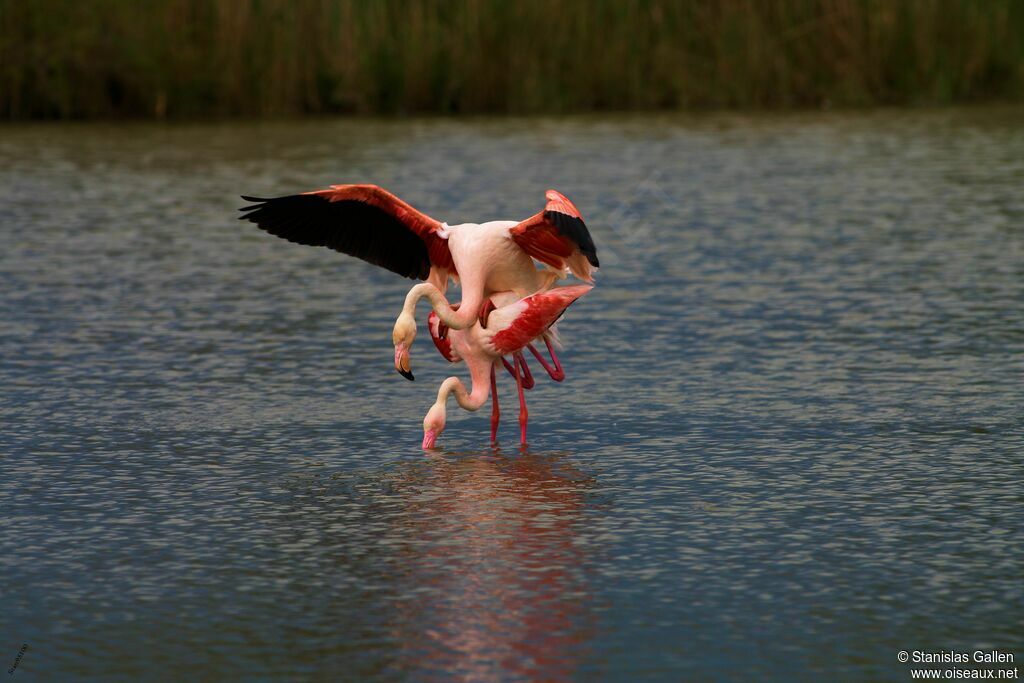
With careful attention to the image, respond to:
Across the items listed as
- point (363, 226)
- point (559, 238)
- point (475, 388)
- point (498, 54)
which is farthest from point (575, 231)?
point (498, 54)

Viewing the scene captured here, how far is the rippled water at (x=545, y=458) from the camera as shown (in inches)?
186

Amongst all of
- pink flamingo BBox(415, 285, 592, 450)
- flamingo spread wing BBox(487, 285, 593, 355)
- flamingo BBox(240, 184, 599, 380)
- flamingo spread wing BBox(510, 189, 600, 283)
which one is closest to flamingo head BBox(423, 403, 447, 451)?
pink flamingo BBox(415, 285, 592, 450)

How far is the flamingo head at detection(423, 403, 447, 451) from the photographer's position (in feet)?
22.3

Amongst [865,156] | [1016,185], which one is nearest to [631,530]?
[1016,185]

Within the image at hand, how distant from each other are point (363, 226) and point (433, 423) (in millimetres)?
1098

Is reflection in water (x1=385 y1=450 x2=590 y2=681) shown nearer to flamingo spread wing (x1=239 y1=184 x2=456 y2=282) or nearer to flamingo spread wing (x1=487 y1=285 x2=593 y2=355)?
flamingo spread wing (x1=487 y1=285 x2=593 y2=355)

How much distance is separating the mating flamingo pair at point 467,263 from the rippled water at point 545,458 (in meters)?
0.34

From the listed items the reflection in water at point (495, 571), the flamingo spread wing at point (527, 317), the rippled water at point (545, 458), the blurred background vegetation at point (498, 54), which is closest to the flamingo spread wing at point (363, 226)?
the flamingo spread wing at point (527, 317)

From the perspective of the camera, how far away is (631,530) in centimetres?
573

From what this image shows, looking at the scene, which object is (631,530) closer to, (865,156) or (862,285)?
(862,285)

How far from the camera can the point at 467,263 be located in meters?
7.01

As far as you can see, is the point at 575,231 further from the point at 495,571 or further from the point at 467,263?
the point at 495,571

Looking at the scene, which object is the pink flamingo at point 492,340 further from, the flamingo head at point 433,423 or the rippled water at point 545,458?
the rippled water at point 545,458

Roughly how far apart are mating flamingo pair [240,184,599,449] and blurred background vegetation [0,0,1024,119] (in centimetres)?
1233
